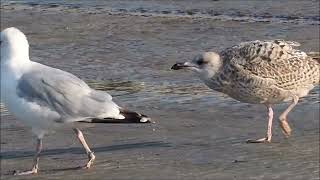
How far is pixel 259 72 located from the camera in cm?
818

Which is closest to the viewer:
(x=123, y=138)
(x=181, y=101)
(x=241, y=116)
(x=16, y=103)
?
(x=16, y=103)

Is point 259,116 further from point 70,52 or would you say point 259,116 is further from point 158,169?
point 70,52

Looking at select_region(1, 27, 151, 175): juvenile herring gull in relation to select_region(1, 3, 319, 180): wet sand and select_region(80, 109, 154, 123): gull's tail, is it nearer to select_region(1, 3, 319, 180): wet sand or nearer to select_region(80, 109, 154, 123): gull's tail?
select_region(80, 109, 154, 123): gull's tail

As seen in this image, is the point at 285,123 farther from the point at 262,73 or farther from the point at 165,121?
the point at 165,121

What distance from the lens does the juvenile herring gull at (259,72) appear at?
8156 millimetres

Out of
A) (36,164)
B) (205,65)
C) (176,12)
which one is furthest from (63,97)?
(176,12)

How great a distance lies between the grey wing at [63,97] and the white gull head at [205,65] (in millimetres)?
1277

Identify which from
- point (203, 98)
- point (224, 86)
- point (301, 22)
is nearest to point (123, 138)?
point (224, 86)

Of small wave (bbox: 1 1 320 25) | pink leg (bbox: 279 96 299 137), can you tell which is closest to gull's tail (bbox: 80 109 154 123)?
pink leg (bbox: 279 96 299 137)

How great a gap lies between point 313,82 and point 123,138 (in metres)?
1.73

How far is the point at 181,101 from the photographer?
9328 millimetres

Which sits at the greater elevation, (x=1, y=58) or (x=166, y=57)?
(x=1, y=58)

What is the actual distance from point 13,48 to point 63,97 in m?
0.58

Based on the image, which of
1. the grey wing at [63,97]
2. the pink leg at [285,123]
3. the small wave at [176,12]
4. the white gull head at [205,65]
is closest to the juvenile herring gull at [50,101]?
the grey wing at [63,97]
